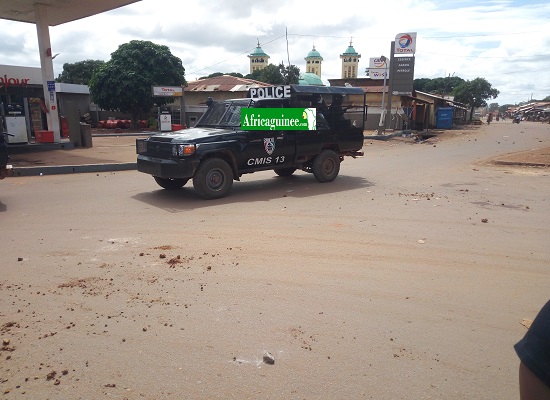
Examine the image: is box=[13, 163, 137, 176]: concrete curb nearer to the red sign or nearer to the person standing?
the person standing

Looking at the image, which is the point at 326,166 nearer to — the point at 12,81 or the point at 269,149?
the point at 269,149

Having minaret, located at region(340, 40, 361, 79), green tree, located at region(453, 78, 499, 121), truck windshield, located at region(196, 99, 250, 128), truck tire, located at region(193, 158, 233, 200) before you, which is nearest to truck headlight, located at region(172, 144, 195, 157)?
truck tire, located at region(193, 158, 233, 200)

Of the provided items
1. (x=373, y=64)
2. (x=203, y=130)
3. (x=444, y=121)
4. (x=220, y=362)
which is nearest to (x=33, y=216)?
(x=203, y=130)

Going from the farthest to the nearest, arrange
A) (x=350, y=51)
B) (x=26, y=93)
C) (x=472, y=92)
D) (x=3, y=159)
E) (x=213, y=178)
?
(x=350, y=51), (x=472, y=92), (x=26, y=93), (x=213, y=178), (x=3, y=159)

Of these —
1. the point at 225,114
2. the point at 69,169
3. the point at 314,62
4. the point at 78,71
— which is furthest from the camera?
the point at 314,62

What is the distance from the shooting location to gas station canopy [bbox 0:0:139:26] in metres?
16.4

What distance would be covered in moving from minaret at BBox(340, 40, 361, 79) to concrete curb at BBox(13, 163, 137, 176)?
241ft

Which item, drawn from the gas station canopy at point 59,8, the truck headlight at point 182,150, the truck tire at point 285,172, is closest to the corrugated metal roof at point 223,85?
the gas station canopy at point 59,8

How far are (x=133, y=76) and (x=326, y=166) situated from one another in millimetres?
29310

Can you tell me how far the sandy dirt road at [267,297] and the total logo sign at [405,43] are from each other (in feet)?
90.5

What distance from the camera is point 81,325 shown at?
3504 mm

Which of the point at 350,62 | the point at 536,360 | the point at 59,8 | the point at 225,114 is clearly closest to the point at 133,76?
the point at 59,8

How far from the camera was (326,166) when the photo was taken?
33.8 ft

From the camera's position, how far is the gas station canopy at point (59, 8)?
53.9 ft
